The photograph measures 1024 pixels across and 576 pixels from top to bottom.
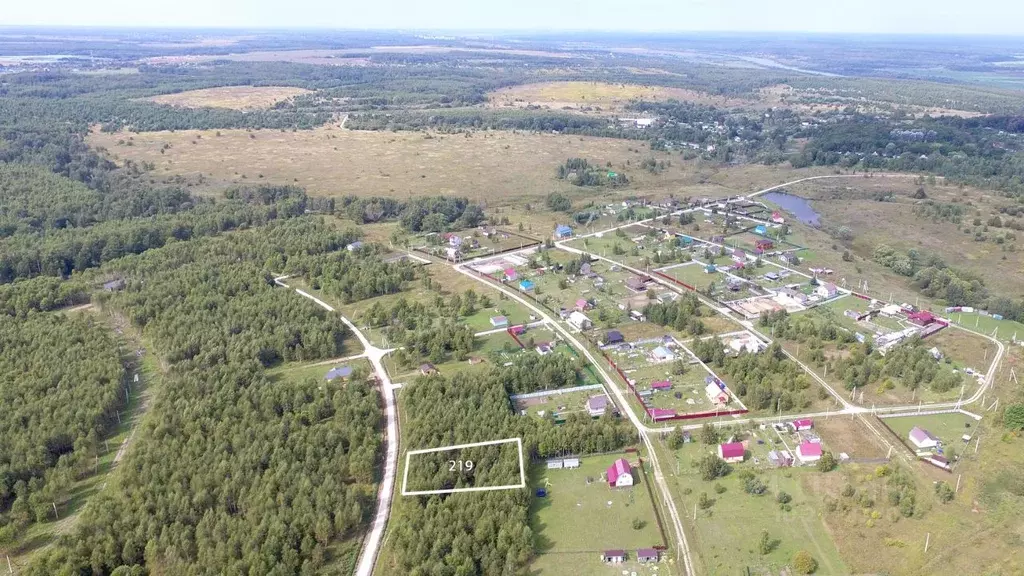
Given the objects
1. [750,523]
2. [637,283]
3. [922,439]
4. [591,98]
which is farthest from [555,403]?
[591,98]

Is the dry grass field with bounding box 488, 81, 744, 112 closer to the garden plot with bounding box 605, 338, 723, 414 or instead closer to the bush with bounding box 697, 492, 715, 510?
the garden plot with bounding box 605, 338, 723, 414

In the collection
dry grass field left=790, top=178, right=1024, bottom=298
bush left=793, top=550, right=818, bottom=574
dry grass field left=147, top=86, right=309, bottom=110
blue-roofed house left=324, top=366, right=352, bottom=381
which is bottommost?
dry grass field left=790, top=178, right=1024, bottom=298

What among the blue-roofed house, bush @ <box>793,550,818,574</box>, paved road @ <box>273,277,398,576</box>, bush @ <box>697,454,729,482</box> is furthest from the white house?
bush @ <box>793,550,818,574</box>

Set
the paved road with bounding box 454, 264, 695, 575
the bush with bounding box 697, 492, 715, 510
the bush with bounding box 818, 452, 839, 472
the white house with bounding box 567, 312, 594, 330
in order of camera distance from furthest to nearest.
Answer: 1. the white house with bounding box 567, 312, 594, 330
2. the bush with bounding box 818, 452, 839, 472
3. the bush with bounding box 697, 492, 715, 510
4. the paved road with bounding box 454, 264, 695, 575

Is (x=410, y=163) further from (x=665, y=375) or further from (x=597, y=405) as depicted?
(x=597, y=405)

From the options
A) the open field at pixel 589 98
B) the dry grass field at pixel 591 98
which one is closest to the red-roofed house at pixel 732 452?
the open field at pixel 589 98

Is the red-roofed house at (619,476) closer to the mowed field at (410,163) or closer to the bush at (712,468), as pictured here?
the bush at (712,468)

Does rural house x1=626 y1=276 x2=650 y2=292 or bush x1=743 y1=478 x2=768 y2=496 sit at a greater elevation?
bush x1=743 y1=478 x2=768 y2=496
